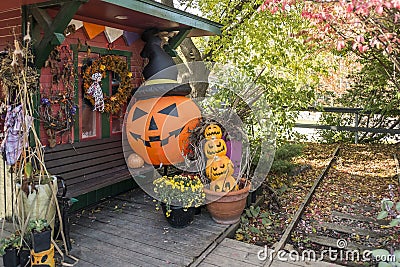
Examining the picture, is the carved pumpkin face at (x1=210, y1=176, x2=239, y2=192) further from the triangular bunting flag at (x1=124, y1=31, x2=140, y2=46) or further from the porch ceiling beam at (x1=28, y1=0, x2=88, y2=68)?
the triangular bunting flag at (x1=124, y1=31, x2=140, y2=46)

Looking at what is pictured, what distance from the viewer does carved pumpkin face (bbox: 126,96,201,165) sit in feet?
14.4

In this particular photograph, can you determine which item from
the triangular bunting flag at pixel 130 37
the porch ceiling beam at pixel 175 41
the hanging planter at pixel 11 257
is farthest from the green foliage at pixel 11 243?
the porch ceiling beam at pixel 175 41

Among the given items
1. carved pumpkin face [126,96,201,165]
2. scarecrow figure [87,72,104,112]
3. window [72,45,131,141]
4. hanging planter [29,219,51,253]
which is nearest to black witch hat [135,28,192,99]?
carved pumpkin face [126,96,201,165]

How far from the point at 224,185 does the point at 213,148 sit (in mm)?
424

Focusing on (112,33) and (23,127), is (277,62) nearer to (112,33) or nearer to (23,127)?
(112,33)

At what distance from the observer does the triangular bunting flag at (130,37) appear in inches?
190

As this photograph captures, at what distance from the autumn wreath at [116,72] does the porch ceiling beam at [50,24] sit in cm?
80

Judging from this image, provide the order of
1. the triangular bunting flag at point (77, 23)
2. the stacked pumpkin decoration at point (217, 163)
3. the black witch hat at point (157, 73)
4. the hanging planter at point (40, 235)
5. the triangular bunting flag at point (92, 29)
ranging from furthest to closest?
1. the black witch hat at point (157, 73)
2. the triangular bunting flag at point (92, 29)
3. the triangular bunting flag at point (77, 23)
4. the stacked pumpkin decoration at point (217, 163)
5. the hanging planter at point (40, 235)

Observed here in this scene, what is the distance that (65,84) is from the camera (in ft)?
13.2

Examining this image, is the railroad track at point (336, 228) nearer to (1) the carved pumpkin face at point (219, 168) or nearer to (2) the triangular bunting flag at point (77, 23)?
(1) the carved pumpkin face at point (219, 168)

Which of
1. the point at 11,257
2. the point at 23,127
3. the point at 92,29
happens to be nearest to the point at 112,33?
the point at 92,29

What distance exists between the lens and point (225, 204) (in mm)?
3701

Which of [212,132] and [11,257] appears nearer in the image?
[11,257]

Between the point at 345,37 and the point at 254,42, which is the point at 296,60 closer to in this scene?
the point at 254,42
